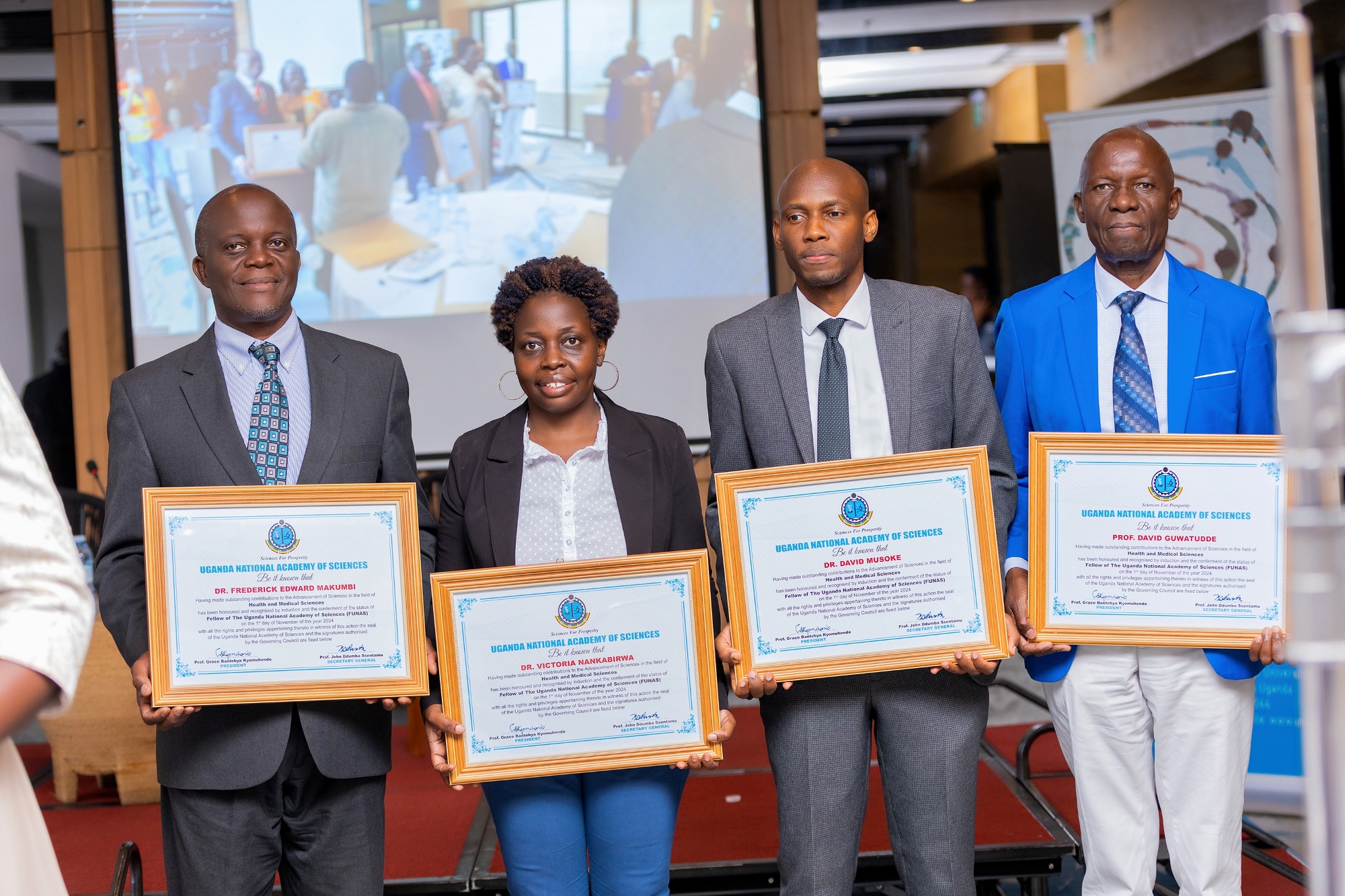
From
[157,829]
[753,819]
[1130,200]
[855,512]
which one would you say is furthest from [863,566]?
[157,829]

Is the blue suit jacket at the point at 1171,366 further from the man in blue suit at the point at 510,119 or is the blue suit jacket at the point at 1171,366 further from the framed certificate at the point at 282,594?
the man in blue suit at the point at 510,119

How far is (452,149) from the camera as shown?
5629 millimetres

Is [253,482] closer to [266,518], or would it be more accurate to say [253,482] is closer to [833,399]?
[266,518]

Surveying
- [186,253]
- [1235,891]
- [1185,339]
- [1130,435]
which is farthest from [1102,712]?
[186,253]

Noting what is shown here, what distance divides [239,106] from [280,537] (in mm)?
4216

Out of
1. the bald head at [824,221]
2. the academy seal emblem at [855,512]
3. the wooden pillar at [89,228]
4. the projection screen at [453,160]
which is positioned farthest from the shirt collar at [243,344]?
the wooden pillar at [89,228]

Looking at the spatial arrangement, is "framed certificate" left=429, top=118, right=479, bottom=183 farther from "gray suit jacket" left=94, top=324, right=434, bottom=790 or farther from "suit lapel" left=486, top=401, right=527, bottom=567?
"suit lapel" left=486, top=401, right=527, bottom=567

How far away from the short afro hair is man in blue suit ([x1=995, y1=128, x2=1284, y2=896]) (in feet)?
3.00

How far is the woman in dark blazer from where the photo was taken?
7.00 feet

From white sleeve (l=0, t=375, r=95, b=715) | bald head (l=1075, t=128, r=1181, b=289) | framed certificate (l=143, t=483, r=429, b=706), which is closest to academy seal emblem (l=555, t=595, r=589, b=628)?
framed certificate (l=143, t=483, r=429, b=706)

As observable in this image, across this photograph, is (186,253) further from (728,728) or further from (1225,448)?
(1225,448)

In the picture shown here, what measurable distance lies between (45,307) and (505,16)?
28.7 feet

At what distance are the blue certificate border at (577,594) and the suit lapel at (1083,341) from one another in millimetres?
922

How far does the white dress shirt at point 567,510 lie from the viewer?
86.0 inches
